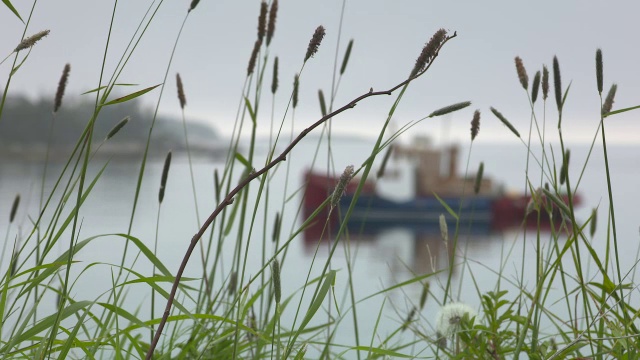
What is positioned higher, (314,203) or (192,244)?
(192,244)

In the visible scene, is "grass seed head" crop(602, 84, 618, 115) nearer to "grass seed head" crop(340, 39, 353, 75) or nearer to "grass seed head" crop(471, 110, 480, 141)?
"grass seed head" crop(471, 110, 480, 141)

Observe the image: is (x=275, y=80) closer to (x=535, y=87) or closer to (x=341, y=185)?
(x=535, y=87)

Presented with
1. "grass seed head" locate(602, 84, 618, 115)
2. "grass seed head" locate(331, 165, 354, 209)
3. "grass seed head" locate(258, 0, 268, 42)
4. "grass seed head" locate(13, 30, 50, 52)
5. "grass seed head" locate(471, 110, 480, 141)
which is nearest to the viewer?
"grass seed head" locate(331, 165, 354, 209)

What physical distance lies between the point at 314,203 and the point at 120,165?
3730cm

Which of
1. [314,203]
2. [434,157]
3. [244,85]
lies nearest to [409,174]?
[434,157]

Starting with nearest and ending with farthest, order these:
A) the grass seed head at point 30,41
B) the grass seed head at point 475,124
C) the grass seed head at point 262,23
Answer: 1. the grass seed head at point 30,41
2. the grass seed head at point 475,124
3. the grass seed head at point 262,23

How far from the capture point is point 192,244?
0.50 m

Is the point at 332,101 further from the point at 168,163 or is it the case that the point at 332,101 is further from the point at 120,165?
the point at 120,165

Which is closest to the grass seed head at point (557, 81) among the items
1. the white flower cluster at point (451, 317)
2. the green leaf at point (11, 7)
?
the white flower cluster at point (451, 317)

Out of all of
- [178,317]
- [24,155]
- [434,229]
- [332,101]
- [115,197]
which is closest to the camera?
[178,317]

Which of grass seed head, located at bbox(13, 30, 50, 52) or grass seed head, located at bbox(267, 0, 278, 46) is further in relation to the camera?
grass seed head, located at bbox(267, 0, 278, 46)

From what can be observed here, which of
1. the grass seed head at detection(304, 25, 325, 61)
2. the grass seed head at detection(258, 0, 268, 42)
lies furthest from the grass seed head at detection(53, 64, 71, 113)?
the grass seed head at detection(304, 25, 325, 61)

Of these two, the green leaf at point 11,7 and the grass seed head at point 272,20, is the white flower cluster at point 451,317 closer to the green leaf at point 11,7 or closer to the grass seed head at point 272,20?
the grass seed head at point 272,20

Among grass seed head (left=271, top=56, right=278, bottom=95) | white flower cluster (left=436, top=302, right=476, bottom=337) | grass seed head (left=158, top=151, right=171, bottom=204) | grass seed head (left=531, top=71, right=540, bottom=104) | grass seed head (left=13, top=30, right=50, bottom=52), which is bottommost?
white flower cluster (left=436, top=302, right=476, bottom=337)
